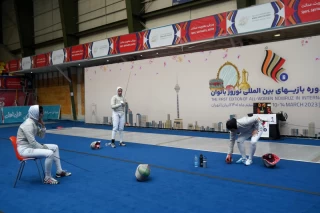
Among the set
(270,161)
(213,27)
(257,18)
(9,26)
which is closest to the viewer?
(270,161)

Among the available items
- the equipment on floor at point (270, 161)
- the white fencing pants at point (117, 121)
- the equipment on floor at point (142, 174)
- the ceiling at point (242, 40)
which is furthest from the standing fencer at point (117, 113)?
the ceiling at point (242, 40)

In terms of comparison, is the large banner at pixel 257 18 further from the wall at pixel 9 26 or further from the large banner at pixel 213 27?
the wall at pixel 9 26

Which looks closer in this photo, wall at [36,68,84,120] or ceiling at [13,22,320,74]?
ceiling at [13,22,320,74]

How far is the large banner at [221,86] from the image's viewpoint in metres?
8.77

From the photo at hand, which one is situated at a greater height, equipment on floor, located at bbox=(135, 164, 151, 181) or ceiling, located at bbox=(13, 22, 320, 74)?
ceiling, located at bbox=(13, 22, 320, 74)

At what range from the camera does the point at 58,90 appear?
20547 mm

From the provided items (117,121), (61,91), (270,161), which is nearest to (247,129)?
(270,161)

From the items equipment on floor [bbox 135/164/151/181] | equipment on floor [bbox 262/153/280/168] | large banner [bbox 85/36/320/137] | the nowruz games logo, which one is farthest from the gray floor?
equipment on floor [bbox 135/164/151/181]

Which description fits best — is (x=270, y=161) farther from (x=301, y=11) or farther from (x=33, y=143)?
(x=301, y=11)

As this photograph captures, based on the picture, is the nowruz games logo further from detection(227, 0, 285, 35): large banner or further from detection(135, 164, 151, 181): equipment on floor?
detection(135, 164, 151, 181): equipment on floor

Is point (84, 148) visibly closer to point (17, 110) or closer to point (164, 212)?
point (164, 212)

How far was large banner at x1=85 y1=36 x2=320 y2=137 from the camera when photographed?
8.77 metres

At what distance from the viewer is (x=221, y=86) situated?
416 inches

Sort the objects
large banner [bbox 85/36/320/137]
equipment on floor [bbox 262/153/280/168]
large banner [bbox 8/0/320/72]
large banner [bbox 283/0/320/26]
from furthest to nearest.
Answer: large banner [bbox 85/36/320/137] → large banner [bbox 8/0/320/72] → large banner [bbox 283/0/320/26] → equipment on floor [bbox 262/153/280/168]
